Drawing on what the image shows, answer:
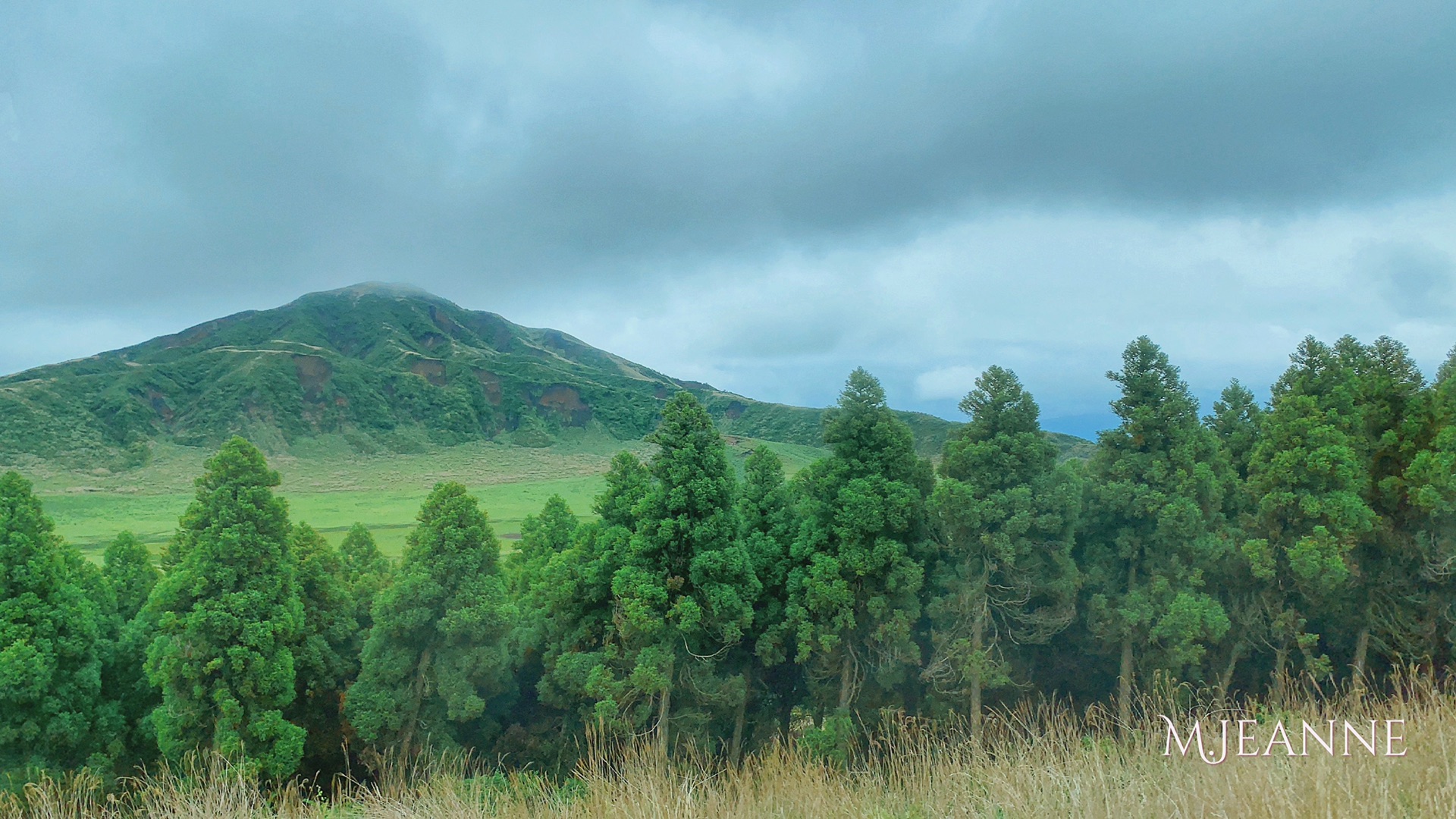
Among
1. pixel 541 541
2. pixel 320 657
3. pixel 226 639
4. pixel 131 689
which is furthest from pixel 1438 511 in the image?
pixel 131 689

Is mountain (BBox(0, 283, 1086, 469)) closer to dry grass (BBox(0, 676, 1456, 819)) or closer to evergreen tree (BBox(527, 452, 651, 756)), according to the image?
evergreen tree (BBox(527, 452, 651, 756))

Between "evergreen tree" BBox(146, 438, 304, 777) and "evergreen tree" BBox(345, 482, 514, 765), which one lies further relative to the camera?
"evergreen tree" BBox(345, 482, 514, 765)

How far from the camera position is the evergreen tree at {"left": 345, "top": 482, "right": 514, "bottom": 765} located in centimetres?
1612

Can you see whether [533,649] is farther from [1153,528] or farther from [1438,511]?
[1438,511]

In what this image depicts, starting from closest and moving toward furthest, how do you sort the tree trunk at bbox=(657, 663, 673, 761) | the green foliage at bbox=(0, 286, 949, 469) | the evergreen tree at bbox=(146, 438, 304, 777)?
1. the evergreen tree at bbox=(146, 438, 304, 777)
2. the tree trunk at bbox=(657, 663, 673, 761)
3. the green foliage at bbox=(0, 286, 949, 469)

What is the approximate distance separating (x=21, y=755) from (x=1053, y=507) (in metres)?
22.7

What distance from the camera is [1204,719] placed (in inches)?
293

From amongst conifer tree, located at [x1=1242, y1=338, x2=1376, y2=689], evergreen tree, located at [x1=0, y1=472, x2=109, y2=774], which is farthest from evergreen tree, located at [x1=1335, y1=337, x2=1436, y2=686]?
evergreen tree, located at [x1=0, y1=472, x2=109, y2=774]

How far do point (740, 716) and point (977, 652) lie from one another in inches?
246

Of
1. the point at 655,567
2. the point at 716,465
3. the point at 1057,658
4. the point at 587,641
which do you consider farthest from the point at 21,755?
the point at 1057,658

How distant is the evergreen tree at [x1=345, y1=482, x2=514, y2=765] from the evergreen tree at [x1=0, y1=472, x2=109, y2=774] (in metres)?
5.27

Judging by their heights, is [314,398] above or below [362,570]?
above

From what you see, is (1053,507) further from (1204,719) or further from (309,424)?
(309,424)

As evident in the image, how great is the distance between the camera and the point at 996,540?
16047mm
